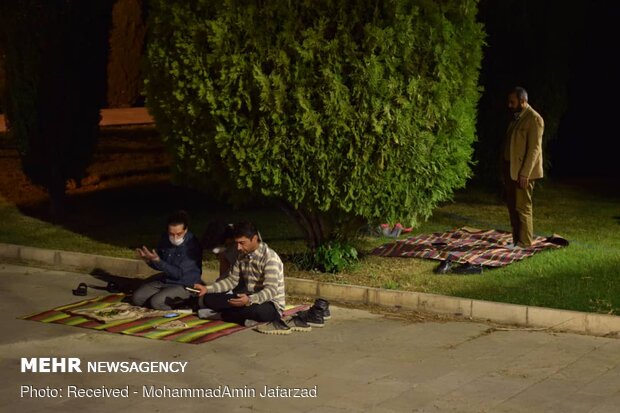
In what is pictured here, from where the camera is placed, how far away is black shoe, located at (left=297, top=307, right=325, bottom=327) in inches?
399

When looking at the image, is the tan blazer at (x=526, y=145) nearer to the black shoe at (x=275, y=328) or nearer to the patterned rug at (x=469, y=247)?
the patterned rug at (x=469, y=247)

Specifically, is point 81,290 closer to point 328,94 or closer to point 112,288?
point 112,288

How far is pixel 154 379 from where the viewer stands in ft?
27.4

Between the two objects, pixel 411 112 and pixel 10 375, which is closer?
pixel 10 375

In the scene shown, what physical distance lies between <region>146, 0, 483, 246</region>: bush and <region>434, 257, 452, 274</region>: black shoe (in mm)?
586

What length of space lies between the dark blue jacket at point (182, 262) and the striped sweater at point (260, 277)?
582 millimetres

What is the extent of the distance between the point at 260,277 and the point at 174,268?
1.04 m

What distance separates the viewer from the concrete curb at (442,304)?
32.2 ft

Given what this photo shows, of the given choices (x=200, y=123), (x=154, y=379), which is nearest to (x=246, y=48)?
(x=200, y=123)

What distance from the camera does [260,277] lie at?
1029cm

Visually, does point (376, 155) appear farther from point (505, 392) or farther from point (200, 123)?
point (505, 392)

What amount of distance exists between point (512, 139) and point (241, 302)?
4.84m

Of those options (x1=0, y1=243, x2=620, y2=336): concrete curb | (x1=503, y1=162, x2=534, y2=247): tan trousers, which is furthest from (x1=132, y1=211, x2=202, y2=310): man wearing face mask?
(x1=503, y1=162, x2=534, y2=247): tan trousers

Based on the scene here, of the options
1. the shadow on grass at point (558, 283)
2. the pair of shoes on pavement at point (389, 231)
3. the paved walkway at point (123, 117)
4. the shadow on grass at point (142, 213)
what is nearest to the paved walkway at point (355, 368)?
the shadow on grass at point (558, 283)
